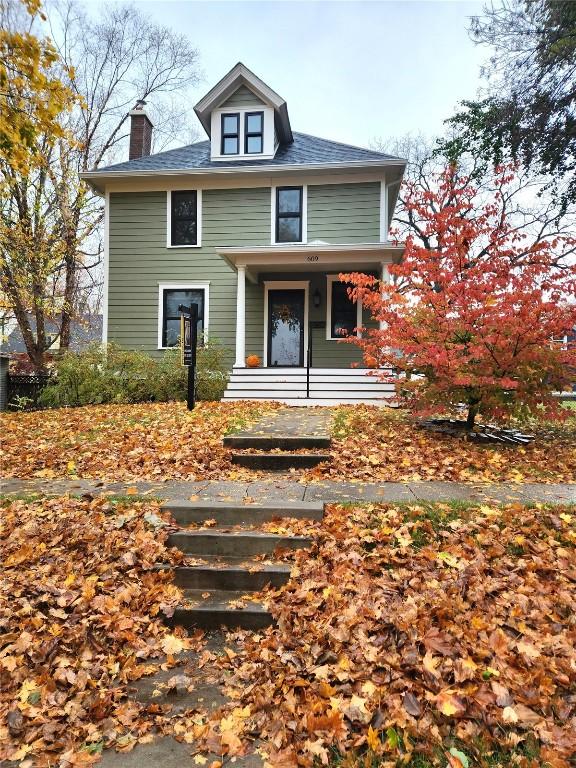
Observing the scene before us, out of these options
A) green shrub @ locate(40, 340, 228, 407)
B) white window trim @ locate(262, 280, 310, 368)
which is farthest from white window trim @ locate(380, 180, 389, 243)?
green shrub @ locate(40, 340, 228, 407)

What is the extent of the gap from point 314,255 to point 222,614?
10.0 m

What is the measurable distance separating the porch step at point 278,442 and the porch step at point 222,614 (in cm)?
319

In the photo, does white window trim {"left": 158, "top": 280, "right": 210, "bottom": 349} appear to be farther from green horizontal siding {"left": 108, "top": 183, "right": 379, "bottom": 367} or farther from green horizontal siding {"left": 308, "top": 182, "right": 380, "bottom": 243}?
green horizontal siding {"left": 308, "top": 182, "right": 380, "bottom": 243}

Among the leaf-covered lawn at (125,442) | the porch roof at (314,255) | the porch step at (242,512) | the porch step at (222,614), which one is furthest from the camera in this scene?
the porch roof at (314,255)

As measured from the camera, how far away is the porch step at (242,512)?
171 inches

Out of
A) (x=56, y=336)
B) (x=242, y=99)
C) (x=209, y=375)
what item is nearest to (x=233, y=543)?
(x=209, y=375)

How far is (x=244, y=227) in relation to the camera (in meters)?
14.0

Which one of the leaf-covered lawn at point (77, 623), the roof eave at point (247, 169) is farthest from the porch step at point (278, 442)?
the roof eave at point (247, 169)

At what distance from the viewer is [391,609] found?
3.16 metres

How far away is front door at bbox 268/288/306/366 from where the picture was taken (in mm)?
13992

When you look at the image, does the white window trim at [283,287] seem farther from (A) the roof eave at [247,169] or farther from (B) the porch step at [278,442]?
(B) the porch step at [278,442]

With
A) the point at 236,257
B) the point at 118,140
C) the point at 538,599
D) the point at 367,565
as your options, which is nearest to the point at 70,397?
the point at 236,257

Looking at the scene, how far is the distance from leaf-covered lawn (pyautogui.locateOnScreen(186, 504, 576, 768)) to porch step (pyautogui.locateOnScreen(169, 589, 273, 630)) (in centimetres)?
10

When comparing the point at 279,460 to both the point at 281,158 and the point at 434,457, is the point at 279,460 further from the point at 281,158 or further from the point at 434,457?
the point at 281,158
